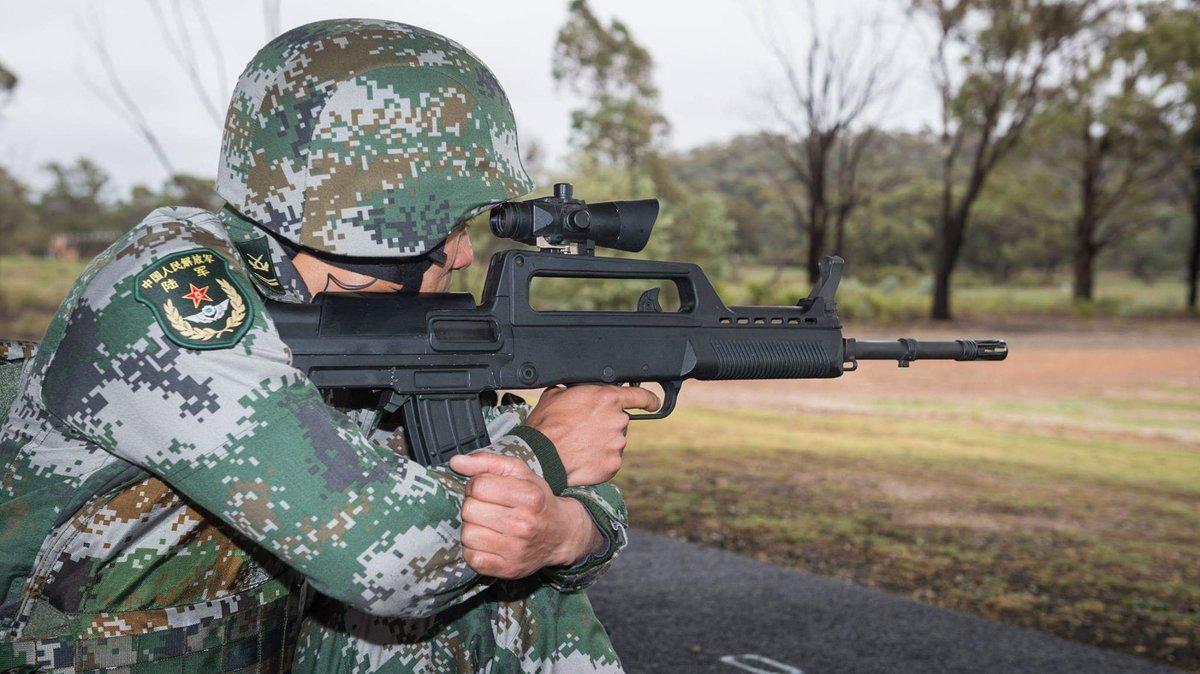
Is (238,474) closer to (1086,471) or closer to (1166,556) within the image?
(1166,556)

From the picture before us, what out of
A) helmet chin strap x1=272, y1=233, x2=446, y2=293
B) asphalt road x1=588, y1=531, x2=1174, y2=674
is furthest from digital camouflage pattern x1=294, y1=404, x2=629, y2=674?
asphalt road x1=588, y1=531, x2=1174, y2=674

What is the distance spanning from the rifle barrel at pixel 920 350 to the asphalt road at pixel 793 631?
152 cm

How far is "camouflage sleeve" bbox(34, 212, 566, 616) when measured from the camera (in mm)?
951

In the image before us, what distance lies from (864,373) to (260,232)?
7.90m

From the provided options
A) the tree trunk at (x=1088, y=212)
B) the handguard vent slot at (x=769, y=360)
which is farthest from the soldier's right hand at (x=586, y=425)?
the tree trunk at (x=1088, y=212)

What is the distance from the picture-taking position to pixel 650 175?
43.2ft

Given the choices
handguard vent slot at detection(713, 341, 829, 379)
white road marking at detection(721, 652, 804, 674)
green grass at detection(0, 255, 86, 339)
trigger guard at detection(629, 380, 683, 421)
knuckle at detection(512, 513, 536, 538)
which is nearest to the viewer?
knuckle at detection(512, 513, 536, 538)

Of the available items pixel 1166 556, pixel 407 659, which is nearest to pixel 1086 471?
pixel 1166 556

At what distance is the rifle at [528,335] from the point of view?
127cm

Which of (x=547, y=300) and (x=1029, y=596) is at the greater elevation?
(x=547, y=300)

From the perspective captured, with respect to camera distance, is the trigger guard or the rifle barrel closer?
the trigger guard

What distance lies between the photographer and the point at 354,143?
129cm

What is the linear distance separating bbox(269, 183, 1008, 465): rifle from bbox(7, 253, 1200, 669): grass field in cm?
279

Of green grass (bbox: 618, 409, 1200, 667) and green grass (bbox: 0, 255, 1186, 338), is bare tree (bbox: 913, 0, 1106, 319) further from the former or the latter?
green grass (bbox: 618, 409, 1200, 667)
